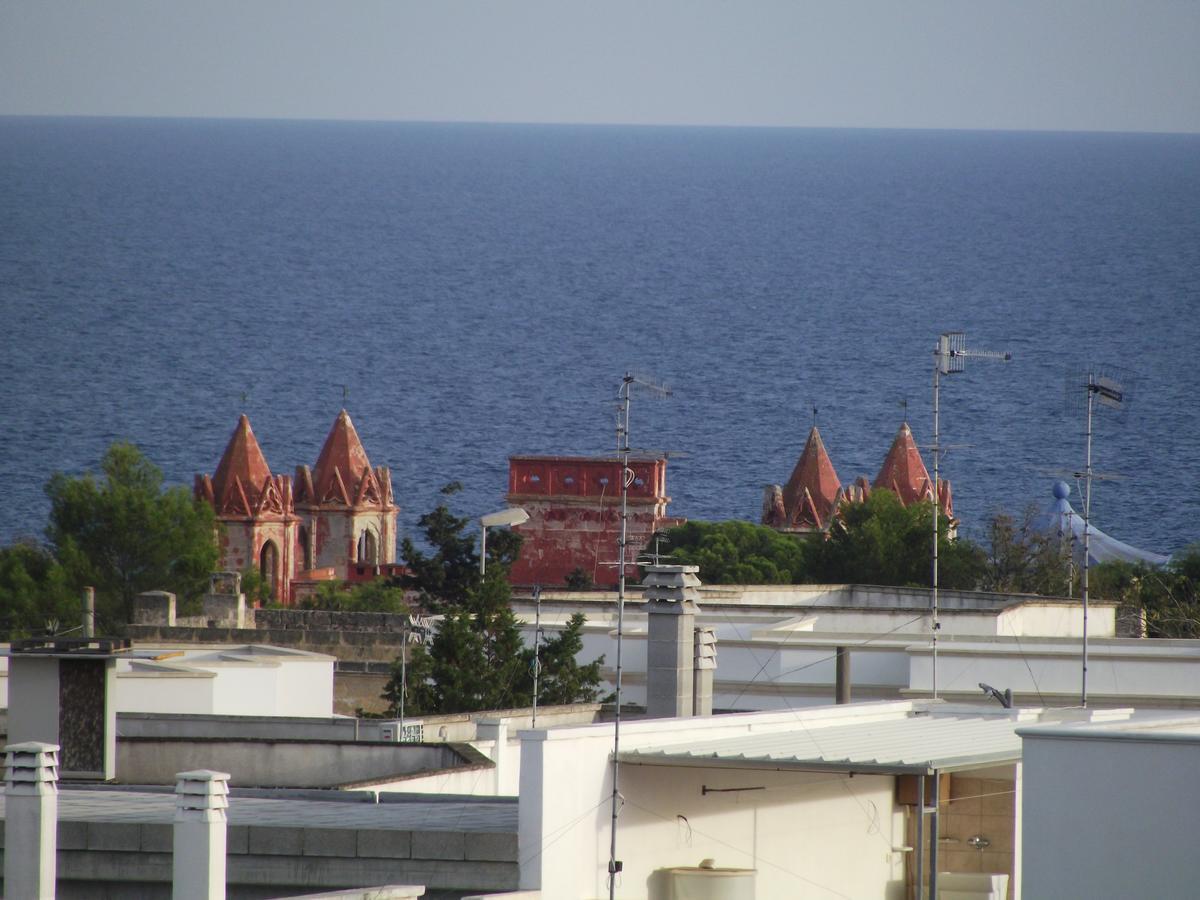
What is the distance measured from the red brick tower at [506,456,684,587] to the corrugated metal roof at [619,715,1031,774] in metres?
56.6

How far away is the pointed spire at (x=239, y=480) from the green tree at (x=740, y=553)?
13.6m

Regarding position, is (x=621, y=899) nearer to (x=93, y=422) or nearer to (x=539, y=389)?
(x=93, y=422)

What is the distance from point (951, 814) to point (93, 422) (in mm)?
128108

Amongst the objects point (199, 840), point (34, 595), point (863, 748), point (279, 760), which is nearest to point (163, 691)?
point (279, 760)

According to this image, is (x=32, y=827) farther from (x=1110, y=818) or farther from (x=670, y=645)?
(x=670, y=645)

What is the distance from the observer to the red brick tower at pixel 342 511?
3098 inches

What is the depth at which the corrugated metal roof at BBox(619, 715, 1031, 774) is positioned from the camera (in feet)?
49.8

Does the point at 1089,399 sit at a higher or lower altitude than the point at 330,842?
higher

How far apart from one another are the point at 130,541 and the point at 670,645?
4261 centimetres

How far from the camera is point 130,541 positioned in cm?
6131

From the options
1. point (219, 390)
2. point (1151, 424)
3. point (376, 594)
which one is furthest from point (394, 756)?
point (219, 390)

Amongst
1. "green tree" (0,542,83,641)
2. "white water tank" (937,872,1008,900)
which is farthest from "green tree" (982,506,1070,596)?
"white water tank" (937,872,1008,900)

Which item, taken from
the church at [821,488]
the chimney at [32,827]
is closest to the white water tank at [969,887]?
the chimney at [32,827]

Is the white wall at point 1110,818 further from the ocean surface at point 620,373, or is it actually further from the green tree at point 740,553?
the ocean surface at point 620,373
